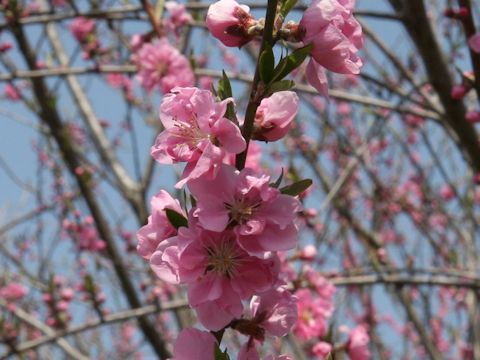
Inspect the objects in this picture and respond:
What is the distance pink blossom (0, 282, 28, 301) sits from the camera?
578 centimetres

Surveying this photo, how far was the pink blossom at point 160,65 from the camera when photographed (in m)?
3.32

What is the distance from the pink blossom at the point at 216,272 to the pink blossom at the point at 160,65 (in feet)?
7.22

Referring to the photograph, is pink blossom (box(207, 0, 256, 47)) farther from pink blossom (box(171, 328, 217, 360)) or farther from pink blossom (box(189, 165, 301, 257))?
pink blossom (box(171, 328, 217, 360))

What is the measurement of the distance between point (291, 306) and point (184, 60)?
7.52 ft

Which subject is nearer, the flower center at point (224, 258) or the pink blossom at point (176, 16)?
the flower center at point (224, 258)

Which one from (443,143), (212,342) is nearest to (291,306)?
(212,342)

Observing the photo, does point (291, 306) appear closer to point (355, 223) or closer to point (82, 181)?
point (82, 181)

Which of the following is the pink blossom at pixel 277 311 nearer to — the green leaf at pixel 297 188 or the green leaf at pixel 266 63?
the green leaf at pixel 297 188

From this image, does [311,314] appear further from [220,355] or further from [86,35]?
[86,35]

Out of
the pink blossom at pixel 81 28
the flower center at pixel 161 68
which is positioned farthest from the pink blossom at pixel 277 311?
the pink blossom at pixel 81 28

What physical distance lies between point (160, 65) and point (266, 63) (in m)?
2.32

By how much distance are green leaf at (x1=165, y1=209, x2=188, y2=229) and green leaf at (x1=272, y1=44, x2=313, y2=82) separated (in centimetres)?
32

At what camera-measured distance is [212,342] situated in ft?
3.89

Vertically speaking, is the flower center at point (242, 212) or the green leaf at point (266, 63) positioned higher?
the green leaf at point (266, 63)
